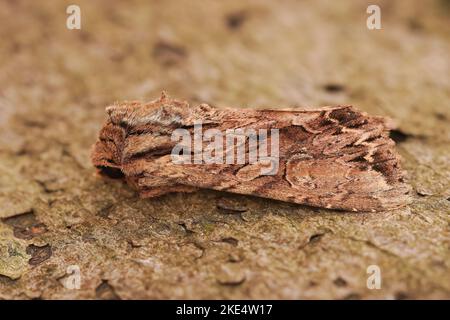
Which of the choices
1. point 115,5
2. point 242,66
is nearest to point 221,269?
point 242,66

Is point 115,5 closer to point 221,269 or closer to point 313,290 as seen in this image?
point 221,269

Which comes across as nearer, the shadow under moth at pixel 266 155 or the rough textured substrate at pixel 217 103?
the rough textured substrate at pixel 217 103

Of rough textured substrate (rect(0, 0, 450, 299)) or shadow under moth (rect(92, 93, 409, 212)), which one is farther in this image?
shadow under moth (rect(92, 93, 409, 212))

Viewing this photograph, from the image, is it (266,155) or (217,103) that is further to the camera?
(217,103)

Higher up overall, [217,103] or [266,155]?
[217,103]
